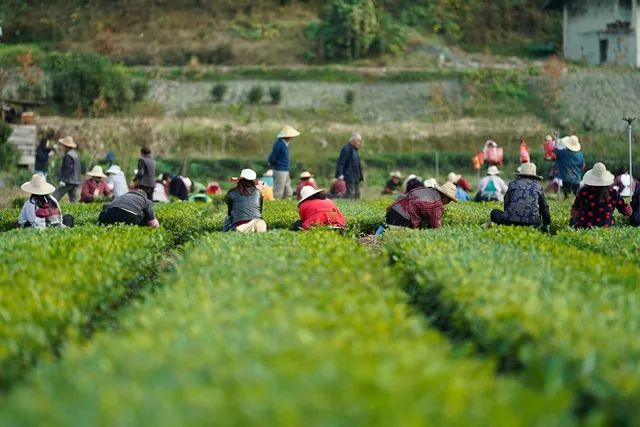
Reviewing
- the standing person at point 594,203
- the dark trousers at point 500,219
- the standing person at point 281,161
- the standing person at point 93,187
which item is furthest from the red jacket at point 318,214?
the standing person at point 93,187

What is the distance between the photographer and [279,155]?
90.4 ft

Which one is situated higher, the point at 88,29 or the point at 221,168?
the point at 88,29

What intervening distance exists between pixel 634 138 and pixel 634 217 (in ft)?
108

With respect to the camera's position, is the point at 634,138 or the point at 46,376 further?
the point at 634,138

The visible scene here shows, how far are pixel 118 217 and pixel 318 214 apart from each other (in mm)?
3181

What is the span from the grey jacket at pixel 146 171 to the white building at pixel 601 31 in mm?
43182

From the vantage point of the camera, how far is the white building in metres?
64.8

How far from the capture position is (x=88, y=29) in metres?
78.9

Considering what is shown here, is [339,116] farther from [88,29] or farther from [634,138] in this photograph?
[88,29]

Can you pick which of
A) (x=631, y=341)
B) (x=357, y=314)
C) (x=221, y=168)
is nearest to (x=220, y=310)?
(x=357, y=314)

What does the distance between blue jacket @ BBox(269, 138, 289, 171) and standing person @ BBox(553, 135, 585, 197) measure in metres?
6.47

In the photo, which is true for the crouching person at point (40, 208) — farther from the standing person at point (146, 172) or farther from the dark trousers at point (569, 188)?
the dark trousers at point (569, 188)

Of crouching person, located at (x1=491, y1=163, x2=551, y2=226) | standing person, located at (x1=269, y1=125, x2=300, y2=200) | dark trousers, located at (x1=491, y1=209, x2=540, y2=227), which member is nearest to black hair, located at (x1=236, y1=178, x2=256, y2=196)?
dark trousers, located at (x1=491, y1=209, x2=540, y2=227)

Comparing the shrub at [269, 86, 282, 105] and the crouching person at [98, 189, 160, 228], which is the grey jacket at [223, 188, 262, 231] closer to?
the crouching person at [98, 189, 160, 228]
